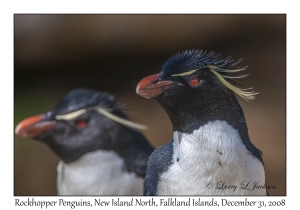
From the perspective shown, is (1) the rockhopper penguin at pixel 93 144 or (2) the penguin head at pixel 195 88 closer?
(2) the penguin head at pixel 195 88

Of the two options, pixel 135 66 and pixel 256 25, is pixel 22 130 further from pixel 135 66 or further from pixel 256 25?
pixel 256 25

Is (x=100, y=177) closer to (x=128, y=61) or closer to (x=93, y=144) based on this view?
(x=93, y=144)

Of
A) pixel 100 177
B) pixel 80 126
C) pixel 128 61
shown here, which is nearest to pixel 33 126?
pixel 80 126

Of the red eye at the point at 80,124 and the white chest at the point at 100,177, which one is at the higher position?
the red eye at the point at 80,124

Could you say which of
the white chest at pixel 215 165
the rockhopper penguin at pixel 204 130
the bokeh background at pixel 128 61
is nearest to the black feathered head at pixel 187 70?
the rockhopper penguin at pixel 204 130

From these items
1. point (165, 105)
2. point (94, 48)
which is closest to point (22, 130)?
point (165, 105)

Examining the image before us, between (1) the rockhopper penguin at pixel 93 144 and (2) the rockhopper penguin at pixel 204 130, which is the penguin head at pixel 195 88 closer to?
(2) the rockhopper penguin at pixel 204 130

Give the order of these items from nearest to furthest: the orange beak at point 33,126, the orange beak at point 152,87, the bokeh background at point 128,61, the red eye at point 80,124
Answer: the orange beak at point 152,87
the orange beak at point 33,126
the red eye at point 80,124
the bokeh background at point 128,61
